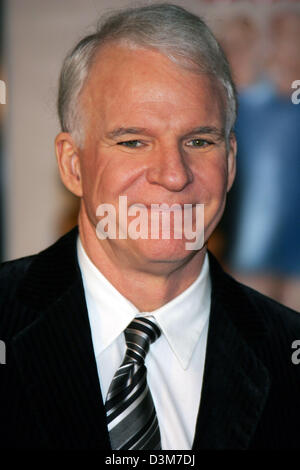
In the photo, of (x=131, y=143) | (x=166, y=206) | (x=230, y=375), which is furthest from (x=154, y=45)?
(x=230, y=375)

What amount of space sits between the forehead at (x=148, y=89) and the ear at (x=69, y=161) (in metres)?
0.13

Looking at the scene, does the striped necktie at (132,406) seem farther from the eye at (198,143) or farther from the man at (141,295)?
the eye at (198,143)

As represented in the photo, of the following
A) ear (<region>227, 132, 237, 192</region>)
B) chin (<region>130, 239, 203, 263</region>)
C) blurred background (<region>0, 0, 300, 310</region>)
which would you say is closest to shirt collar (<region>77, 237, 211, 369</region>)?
chin (<region>130, 239, 203, 263</region>)

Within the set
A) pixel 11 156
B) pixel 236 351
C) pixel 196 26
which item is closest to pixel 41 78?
pixel 11 156

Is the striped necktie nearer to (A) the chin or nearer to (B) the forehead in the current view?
(A) the chin

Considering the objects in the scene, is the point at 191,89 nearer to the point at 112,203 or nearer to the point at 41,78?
the point at 112,203

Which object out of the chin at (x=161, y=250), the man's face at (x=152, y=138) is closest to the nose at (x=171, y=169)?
the man's face at (x=152, y=138)

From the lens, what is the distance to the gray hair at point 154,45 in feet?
4.57

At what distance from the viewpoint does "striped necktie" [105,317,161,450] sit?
1353 millimetres

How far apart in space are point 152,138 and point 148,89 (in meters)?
0.10

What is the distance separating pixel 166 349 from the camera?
1.47 metres

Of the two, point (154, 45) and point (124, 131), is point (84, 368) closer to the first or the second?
point (124, 131)

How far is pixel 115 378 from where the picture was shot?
4.54 feet

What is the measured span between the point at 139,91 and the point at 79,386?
0.59m
